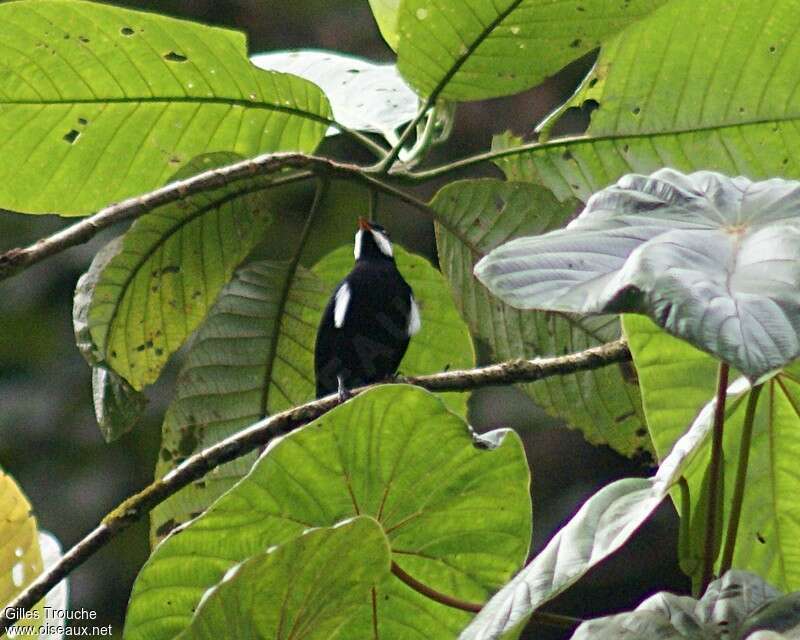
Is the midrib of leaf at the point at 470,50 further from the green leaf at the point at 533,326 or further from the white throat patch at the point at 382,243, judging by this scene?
the white throat patch at the point at 382,243

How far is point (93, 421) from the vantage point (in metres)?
6.24

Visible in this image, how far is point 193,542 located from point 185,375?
0.64 metres

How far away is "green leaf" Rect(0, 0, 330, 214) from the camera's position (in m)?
1.73

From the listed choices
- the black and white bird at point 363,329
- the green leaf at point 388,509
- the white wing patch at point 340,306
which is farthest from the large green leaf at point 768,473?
the white wing patch at point 340,306

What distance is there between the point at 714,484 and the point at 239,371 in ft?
3.36

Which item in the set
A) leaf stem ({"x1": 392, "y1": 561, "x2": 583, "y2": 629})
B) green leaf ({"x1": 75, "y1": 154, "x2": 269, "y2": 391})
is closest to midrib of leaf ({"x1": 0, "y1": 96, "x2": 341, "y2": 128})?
green leaf ({"x1": 75, "y1": 154, "x2": 269, "y2": 391})

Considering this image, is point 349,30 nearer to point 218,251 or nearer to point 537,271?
point 218,251

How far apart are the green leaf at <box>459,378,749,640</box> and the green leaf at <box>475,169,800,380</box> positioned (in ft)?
0.58

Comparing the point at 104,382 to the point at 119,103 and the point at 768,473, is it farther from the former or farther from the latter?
the point at 768,473

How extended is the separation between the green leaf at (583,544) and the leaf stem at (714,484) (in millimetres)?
23

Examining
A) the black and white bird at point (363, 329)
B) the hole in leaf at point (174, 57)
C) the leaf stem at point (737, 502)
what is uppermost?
the hole in leaf at point (174, 57)

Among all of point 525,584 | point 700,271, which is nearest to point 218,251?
point 525,584

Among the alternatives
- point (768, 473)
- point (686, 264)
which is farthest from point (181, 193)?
point (686, 264)

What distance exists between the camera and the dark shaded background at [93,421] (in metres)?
6.02
